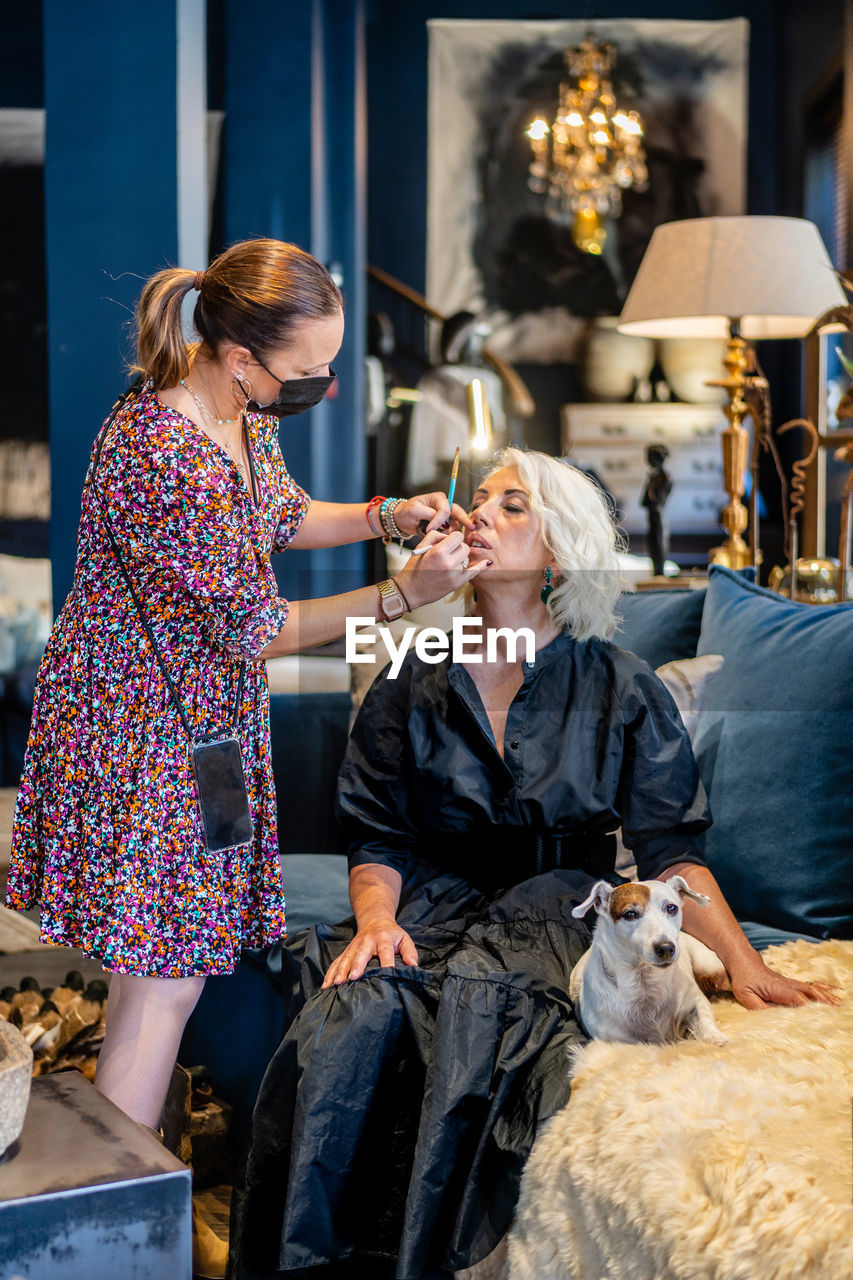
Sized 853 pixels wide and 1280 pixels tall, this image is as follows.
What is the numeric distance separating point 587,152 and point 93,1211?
231 inches

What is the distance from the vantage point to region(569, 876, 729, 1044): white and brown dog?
1.36 meters

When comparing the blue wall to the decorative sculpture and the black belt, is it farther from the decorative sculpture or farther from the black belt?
the decorative sculpture

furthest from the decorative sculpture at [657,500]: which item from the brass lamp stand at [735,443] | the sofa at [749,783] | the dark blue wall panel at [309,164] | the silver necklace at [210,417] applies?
the dark blue wall panel at [309,164]

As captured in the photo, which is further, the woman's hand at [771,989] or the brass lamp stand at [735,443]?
the brass lamp stand at [735,443]

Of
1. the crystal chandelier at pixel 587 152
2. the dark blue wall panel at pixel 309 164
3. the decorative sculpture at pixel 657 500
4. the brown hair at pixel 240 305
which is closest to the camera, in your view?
the brown hair at pixel 240 305

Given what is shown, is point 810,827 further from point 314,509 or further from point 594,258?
point 594,258

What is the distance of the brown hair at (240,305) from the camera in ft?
5.28

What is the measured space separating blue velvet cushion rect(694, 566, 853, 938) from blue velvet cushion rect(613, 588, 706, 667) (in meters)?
0.23

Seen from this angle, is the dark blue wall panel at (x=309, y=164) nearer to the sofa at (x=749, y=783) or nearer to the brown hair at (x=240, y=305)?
the sofa at (x=749, y=783)

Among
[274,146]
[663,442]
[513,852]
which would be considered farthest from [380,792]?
[663,442]

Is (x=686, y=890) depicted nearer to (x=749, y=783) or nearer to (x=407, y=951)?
(x=407, y=951)

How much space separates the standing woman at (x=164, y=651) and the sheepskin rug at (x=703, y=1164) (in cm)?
60

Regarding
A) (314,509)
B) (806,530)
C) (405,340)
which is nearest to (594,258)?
(405,340)

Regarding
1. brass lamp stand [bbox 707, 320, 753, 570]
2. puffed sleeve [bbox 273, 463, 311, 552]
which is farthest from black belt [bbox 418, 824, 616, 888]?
brass lamp stand [bbox 707, 320, 753, 570]
